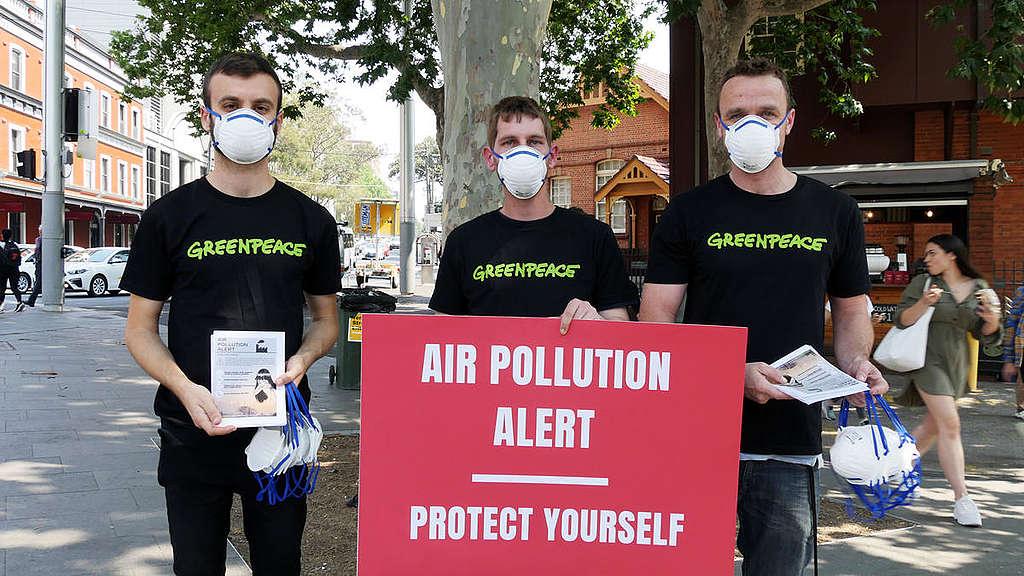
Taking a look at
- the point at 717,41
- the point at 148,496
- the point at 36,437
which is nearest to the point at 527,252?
the point at 148,496

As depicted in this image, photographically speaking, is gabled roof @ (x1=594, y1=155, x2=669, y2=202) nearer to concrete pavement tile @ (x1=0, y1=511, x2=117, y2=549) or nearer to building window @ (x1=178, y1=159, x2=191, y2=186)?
concrete pavement tile @ (x1=0, y1=511, x2=117, y2=549)

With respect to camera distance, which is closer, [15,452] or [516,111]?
[516,111]

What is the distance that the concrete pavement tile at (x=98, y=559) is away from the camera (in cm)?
433

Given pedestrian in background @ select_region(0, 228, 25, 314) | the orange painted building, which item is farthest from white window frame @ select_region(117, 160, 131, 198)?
pedestrian in background @ select_region(0, 228, 25, 314)

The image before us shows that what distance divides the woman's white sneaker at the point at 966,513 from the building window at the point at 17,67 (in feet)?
127

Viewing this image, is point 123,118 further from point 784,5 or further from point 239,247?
point 239,247

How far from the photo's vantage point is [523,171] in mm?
3074

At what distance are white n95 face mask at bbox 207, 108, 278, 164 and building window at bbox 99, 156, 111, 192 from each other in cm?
4707

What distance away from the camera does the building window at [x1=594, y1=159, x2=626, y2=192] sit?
102 ft

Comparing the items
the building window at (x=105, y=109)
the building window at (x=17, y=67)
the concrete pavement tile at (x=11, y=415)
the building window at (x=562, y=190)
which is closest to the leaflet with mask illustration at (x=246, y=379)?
the concrete pavement tile at (x=11, y=415)

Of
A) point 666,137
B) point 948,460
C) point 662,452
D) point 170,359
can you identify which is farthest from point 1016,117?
point 666,137

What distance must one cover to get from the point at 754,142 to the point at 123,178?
2021 inches

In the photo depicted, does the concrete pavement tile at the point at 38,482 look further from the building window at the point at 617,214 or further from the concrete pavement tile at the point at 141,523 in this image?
the building window at the point at 617,214

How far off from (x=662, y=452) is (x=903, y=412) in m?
8.57
